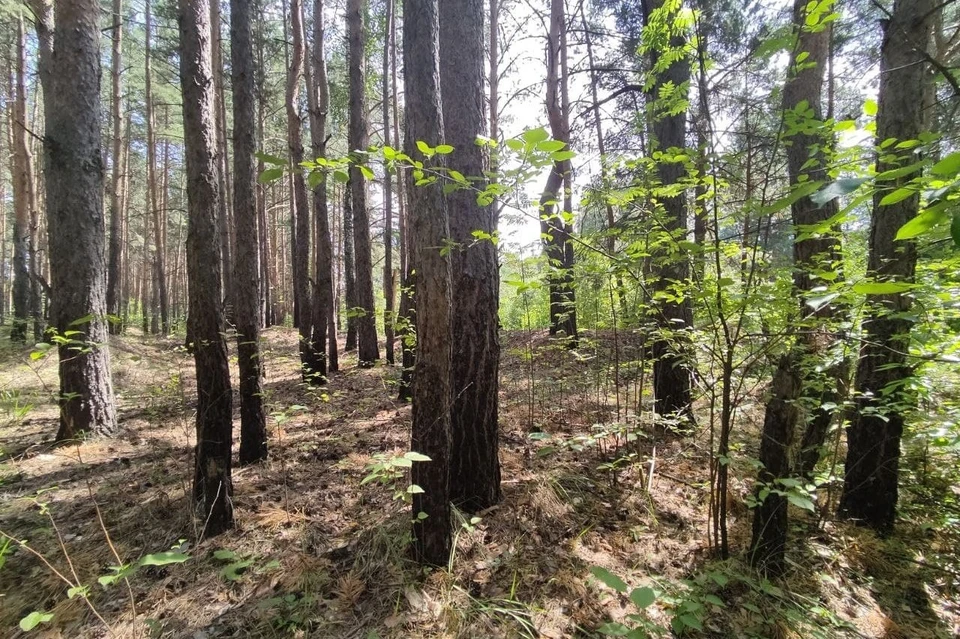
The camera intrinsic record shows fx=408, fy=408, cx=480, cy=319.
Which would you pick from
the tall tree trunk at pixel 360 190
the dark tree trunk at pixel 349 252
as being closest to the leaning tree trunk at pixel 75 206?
the tall tree trunk at pixel 360 190

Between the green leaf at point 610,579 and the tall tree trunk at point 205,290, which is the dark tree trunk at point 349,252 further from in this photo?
the green leaf at point 610,579

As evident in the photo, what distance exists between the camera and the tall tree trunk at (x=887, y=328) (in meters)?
3.02

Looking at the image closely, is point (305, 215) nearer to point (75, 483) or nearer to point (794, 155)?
point (75, 483)

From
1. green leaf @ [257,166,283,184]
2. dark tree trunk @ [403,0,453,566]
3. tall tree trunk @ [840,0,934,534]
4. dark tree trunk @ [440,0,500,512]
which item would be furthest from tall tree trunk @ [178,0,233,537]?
tall tree trunk @ [840,0,934,534]

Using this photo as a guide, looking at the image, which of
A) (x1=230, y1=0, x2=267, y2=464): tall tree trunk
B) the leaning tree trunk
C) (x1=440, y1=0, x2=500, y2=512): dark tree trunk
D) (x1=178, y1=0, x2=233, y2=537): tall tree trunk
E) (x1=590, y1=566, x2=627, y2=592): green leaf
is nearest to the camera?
(x1=590, y1=566, x2=627, y2=592): green leaf

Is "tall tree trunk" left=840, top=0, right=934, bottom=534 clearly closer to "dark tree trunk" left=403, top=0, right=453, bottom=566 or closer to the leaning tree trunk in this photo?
"dark tree trunk" left=403, top=0, right=453, bottom=566

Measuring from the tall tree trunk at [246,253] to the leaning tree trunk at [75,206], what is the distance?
178 centimetres

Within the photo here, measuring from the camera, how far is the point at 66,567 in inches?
107

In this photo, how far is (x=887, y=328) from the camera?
308 cm

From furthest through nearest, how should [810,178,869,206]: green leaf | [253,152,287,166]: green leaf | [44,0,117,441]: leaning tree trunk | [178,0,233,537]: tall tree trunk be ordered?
[44,0,117,441]: leaning tree trunk
[178,0,233,537]: tall tree trunk
[253,152,287,166]: green leaf
[810,178,869,206]: green leaf

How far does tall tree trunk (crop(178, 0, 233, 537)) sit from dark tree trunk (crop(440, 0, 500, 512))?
173 cm

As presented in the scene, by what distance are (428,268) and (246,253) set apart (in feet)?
9.93

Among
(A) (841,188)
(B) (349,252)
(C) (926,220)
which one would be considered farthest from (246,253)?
(B) (349,252)

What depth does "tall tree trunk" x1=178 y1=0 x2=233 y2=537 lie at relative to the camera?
2.98m
